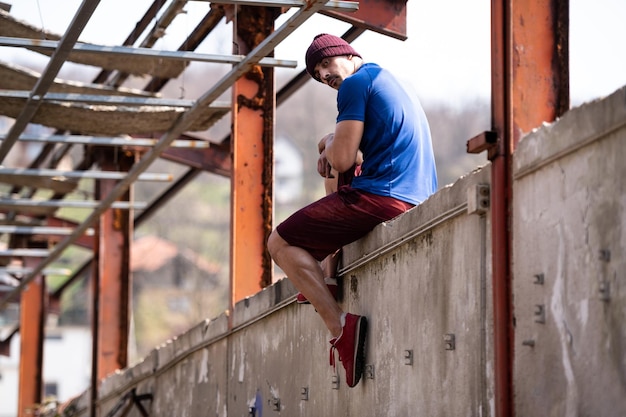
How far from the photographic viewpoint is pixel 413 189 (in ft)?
20.8

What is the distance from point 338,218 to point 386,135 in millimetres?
525

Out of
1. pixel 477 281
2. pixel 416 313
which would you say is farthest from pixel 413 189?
pixel 477 281

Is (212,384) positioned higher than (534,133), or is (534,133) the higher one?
(534,133)

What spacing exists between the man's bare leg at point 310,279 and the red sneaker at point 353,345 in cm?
7

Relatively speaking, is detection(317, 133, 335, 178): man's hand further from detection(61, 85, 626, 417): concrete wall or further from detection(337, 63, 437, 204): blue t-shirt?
detection(61, 85, 626, 417): concrete wall

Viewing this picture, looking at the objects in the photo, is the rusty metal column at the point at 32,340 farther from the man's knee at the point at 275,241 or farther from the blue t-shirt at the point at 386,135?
the blue t-shirt at the point at 386,135

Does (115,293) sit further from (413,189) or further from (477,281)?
(477,281)

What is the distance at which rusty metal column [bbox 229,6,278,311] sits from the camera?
9227mm

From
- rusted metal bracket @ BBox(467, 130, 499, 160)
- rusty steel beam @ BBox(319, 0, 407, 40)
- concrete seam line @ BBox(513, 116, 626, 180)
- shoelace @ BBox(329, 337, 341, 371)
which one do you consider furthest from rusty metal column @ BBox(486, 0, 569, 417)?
rusty steel beam @ BBox(319, 0, 407, 40)

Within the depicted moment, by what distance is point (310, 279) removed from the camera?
6.43 metres

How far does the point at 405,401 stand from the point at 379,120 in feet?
5.03

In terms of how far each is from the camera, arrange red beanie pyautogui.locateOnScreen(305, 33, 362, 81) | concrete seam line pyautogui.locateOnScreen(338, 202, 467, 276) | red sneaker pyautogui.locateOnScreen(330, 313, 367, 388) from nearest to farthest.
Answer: concrete seam line pyautogui.locateOnScreen(338, 202, 467, 276)
red sneaker pyautogui.locateOnScreen(330, 313, 367, 388)
red beanie pyautogui.locateOnScreen(305, 33, 362, 81)

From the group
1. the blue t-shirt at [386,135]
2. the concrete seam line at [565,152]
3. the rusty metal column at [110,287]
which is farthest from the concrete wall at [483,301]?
the rusty metal column at [110,287]

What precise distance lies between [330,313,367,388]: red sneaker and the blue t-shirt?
72 centimetres
